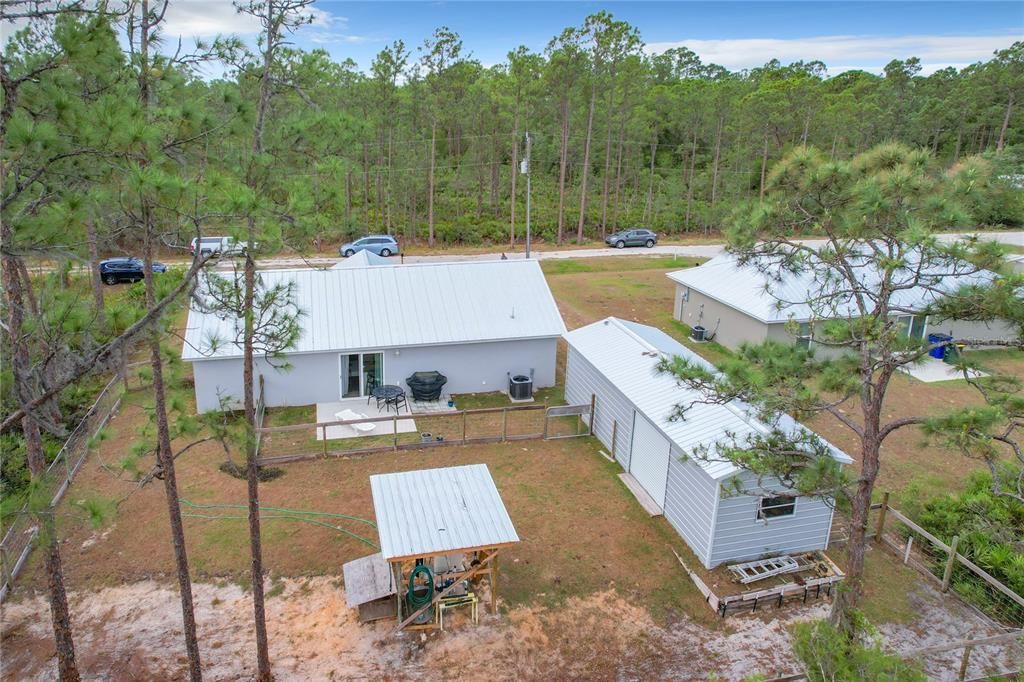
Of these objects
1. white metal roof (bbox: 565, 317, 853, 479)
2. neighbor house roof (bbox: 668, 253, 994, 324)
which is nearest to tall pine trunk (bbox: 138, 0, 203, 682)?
white metal roof (bbox: 565, 317, 853, 479)

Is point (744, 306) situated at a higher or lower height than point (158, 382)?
lower

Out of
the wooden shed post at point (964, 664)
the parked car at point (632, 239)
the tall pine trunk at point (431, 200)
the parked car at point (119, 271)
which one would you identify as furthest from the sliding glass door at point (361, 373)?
the parked car at point (632, 239)

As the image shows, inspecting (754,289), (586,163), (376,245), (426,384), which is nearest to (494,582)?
(426,384)

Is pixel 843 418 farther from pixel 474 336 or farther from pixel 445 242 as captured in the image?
pixel 445 242

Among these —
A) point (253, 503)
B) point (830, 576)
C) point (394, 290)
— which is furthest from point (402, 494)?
point (394, 290)

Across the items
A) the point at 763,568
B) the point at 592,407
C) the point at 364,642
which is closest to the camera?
the point at 364,642

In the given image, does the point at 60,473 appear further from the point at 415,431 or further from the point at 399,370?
the point at 399,370
